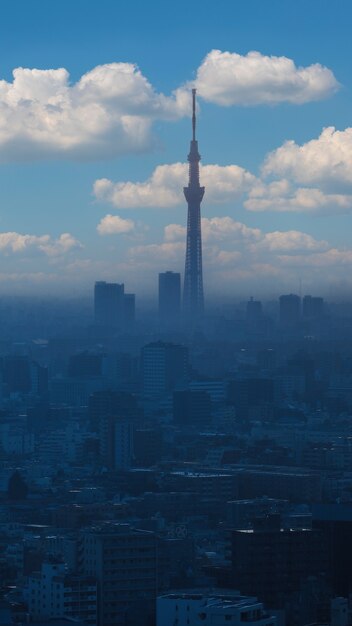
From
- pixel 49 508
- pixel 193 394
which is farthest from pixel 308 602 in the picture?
pixel 193 394

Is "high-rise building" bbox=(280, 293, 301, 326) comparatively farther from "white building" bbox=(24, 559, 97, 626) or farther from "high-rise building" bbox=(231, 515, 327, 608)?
"white building" bbox=(24, 559, 97, 626)

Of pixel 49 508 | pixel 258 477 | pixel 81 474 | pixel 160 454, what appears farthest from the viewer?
pixel 160 454

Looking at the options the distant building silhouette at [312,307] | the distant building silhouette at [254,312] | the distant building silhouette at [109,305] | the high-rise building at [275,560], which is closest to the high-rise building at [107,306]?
the distant building silhouette at [109,305]

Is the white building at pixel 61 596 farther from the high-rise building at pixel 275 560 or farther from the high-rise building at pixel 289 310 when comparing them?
the high-rise building at pixel 289 310

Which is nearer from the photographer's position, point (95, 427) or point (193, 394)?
point (95, 427)

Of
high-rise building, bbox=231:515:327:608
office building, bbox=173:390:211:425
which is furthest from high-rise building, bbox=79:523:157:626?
office building, bbox=173:390:211:425

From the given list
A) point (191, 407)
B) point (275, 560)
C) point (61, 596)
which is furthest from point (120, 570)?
point (191, 407)

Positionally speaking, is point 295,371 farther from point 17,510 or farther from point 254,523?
point 254,523
